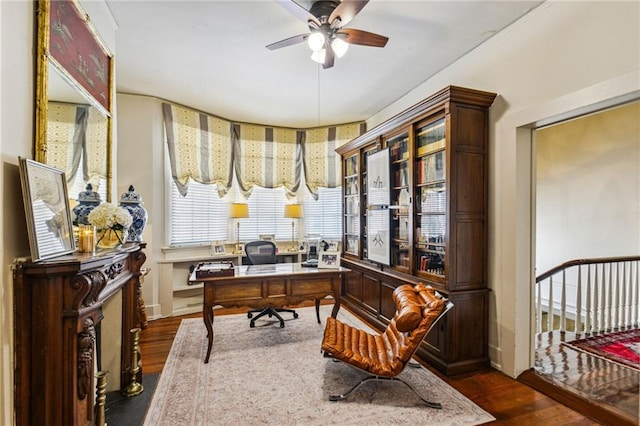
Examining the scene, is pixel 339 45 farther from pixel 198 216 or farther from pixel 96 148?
pixel 198 216

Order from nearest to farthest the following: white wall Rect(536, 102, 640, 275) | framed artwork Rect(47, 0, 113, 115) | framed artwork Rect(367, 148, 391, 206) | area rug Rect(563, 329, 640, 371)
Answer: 1. framed artwork Rect(47, 0, 113, 115)
2. area rug Rect(563, 329, 640, 371)
3. framed artwork Rect(367, 148, 391, 206)
4. white wall Rect(536, 102, 640, 275)

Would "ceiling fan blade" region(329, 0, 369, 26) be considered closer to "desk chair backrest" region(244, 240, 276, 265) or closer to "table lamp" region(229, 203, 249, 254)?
"desk chair backrest" region(244, 240, 276, 265)

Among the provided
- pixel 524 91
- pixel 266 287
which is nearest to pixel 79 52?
pixel 266 287

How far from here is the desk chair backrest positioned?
4.30m

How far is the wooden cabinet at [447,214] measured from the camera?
2779mm

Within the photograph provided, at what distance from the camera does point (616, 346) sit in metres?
3.26

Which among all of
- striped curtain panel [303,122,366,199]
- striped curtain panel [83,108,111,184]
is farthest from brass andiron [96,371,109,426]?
striped curtain panel [303,122,366,199]

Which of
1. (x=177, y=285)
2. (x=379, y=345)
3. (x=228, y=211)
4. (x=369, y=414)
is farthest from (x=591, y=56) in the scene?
(x=177, y=285)

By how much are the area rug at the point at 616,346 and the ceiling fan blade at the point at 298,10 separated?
4.08 meters

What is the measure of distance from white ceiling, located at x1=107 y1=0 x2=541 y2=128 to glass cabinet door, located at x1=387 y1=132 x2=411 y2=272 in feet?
2.90

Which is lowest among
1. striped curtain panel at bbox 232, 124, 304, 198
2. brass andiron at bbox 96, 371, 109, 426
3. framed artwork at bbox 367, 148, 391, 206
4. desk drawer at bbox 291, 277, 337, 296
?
brass andiron at bbox 96, 371, 109, 426

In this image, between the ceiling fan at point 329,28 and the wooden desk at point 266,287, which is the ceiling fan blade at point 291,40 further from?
the wooden desk at point 266,287

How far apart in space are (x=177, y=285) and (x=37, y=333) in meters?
3.33

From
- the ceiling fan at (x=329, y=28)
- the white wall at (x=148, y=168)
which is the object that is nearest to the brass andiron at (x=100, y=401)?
the white wall at (x=148, y=168)
